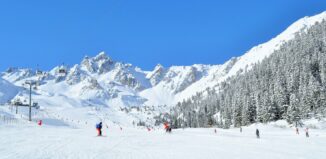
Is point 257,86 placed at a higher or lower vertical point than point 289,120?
higher

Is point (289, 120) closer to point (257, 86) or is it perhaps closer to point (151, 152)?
point (257, 86)

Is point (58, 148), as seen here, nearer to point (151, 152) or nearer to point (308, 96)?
point (151, 152)

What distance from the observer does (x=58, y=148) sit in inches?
846

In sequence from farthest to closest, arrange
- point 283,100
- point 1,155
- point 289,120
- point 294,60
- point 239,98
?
point 294,60
point 239,98
point 283,100
point 289,120
point 1,155

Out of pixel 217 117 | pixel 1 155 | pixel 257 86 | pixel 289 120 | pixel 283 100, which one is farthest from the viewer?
pixel 217 117

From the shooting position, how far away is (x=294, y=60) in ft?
492

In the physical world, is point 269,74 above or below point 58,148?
above

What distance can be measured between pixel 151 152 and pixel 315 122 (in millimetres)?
81536

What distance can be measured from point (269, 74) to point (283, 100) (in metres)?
55.9

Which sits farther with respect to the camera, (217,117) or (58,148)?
(217,117)

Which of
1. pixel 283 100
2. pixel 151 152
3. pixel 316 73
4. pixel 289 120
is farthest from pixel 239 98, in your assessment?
pixel 151 152

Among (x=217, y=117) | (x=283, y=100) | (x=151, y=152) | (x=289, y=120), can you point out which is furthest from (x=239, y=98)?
(x=151, y=152)

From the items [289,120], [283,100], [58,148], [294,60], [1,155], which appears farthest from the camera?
[294,60]

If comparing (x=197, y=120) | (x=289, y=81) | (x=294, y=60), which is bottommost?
(x=197, y=120)
